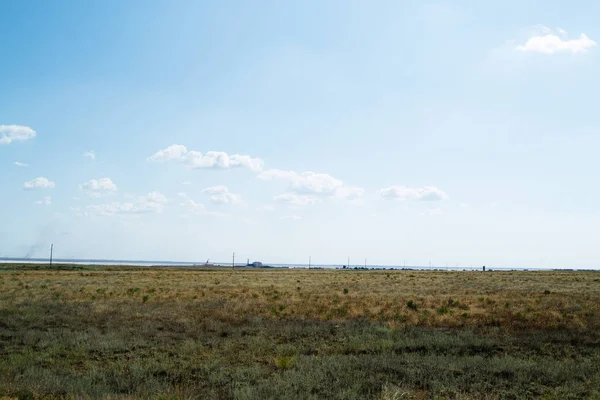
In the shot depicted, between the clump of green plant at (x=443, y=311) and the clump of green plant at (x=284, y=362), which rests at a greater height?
the clump of green plant at (x=284, y=362)

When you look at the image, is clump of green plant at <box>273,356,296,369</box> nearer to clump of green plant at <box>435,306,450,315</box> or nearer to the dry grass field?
the dry grass field

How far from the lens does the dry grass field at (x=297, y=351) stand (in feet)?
31.7

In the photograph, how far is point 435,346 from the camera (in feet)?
47.4

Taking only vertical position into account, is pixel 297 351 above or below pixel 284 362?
below

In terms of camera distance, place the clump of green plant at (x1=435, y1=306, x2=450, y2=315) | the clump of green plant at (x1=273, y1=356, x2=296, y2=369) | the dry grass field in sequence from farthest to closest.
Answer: the clump of green plant at (x1=435, y1=306, x2=450, y2=315) → the clump of green plant at (x1=273, y1=356, x2=296, y2=369) → the dry grass field

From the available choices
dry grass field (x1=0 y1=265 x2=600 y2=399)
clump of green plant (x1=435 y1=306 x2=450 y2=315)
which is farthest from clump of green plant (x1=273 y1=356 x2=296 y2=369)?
clump of green plant (x1=435 y1=306 x2=450 y2=315)

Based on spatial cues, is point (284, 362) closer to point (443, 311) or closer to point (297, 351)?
point (297, 351)

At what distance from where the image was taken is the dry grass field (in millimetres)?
9672

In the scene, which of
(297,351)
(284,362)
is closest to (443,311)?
(297,351)

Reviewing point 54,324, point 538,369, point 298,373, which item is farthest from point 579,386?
point 54,324

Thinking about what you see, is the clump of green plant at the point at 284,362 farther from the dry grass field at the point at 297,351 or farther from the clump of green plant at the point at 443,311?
the clump of green plant at the point at 443,311

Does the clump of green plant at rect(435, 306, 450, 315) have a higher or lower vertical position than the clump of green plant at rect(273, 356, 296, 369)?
lower

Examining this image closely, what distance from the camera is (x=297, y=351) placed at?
13594 millimetres

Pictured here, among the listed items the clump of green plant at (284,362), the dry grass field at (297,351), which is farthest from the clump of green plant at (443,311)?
the clump of green plant at (284,362)
